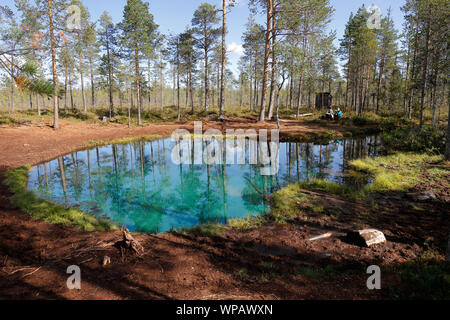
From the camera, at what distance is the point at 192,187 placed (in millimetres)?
10188

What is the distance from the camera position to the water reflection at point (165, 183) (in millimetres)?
7676

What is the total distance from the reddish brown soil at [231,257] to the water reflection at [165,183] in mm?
1550

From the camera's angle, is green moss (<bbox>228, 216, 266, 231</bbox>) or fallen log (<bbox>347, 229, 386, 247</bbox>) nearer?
fallen log (<bbox>347, 229, 386, 247</bbox>)

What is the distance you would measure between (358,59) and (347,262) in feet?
115

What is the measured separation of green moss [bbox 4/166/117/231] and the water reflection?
1.61 ft

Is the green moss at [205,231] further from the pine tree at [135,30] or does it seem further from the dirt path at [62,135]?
the pine tree at [135,30]

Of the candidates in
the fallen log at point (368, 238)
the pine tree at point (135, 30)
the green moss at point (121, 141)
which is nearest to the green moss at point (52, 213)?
the fallen log at point (368, 238)

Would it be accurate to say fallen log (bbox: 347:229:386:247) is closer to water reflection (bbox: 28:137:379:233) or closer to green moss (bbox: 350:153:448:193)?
water reflection (bbox: 28:137:379:233)

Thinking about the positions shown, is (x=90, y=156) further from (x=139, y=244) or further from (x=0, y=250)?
(x=139, y=244)

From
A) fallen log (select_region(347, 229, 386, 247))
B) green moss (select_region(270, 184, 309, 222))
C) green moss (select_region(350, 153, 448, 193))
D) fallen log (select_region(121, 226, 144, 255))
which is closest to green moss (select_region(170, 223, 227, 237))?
fallen log (select_region(121, 226, 144, 255))

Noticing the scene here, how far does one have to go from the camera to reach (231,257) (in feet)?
15.8

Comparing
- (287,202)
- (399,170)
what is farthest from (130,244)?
(399,170)

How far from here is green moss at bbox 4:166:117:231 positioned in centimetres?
655

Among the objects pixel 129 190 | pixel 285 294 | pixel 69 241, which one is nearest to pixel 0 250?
pixel 69 241
